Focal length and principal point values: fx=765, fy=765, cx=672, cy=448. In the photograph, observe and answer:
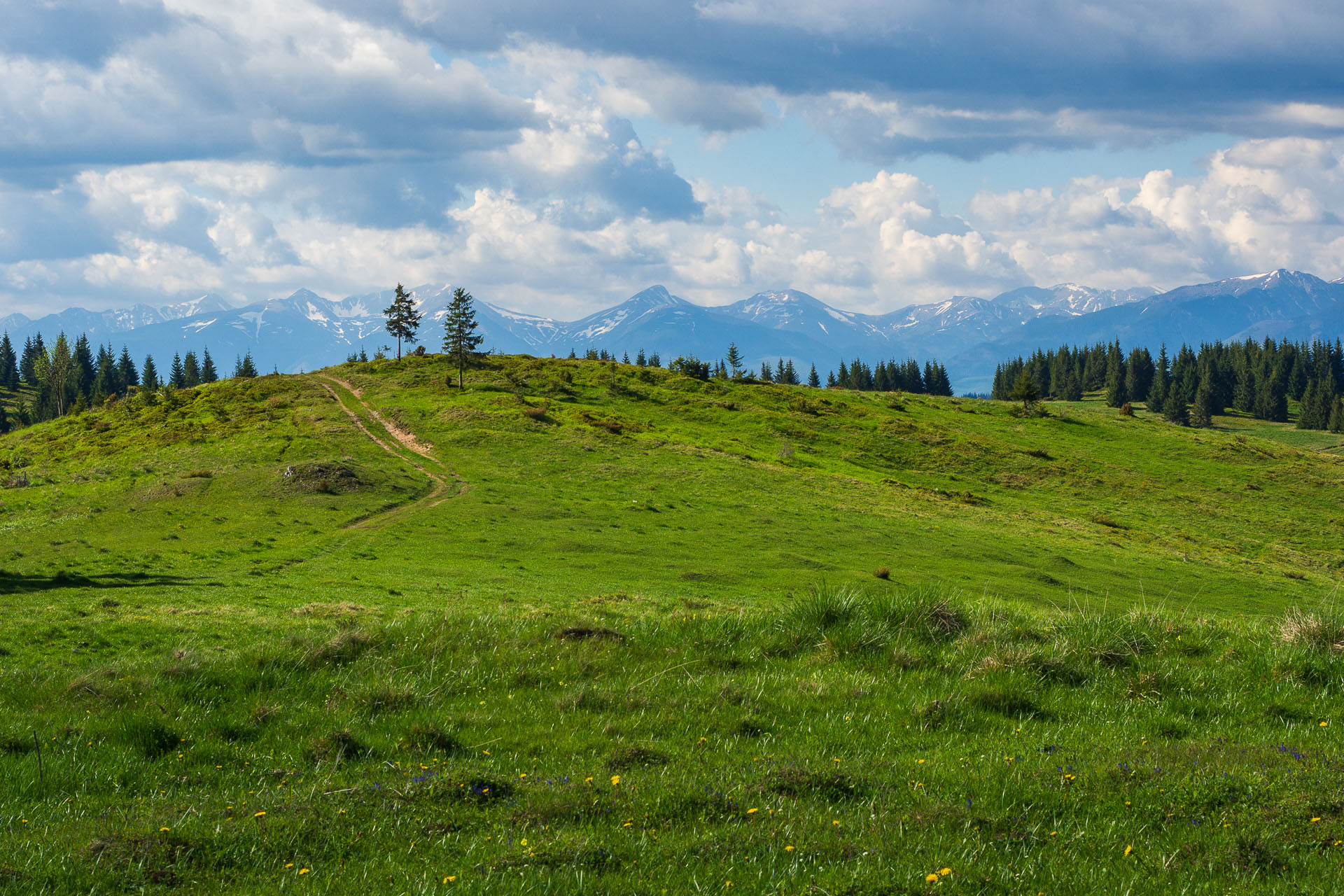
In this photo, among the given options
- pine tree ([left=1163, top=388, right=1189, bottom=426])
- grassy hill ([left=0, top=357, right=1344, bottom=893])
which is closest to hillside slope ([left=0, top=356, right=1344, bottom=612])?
grassy hill ([left=0, top=357, right=1344, bottom=893])

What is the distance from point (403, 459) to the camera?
219 feet

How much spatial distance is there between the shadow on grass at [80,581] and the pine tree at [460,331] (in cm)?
8162

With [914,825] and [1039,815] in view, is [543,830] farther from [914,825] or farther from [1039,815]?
[1039,815]

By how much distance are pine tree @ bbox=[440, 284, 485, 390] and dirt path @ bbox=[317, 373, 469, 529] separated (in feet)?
51.8

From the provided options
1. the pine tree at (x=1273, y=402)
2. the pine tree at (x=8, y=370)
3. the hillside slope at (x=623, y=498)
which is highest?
the pine tree at (x=8, y=370)

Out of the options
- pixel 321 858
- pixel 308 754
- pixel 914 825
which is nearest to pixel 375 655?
pixel 308 754

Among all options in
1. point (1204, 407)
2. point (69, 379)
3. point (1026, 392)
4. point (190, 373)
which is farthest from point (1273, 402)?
point (69, 379)

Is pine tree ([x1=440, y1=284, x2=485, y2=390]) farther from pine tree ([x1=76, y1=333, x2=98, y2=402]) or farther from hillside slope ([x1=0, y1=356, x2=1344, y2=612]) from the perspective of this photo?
pine tree ([x1=76, y1=333, x2=98, y2=402])

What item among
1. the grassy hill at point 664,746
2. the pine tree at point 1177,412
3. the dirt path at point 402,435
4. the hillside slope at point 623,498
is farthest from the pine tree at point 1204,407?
the grassy hill at point 664,746

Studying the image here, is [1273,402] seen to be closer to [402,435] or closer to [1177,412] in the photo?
[1177,412]

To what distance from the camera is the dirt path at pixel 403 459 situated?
48656mm

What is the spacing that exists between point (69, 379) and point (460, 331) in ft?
352

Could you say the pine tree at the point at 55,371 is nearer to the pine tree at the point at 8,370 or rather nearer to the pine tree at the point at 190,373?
the pine tree at the point at 190,373

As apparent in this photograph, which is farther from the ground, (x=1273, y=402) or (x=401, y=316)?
(x=401, y=316)
